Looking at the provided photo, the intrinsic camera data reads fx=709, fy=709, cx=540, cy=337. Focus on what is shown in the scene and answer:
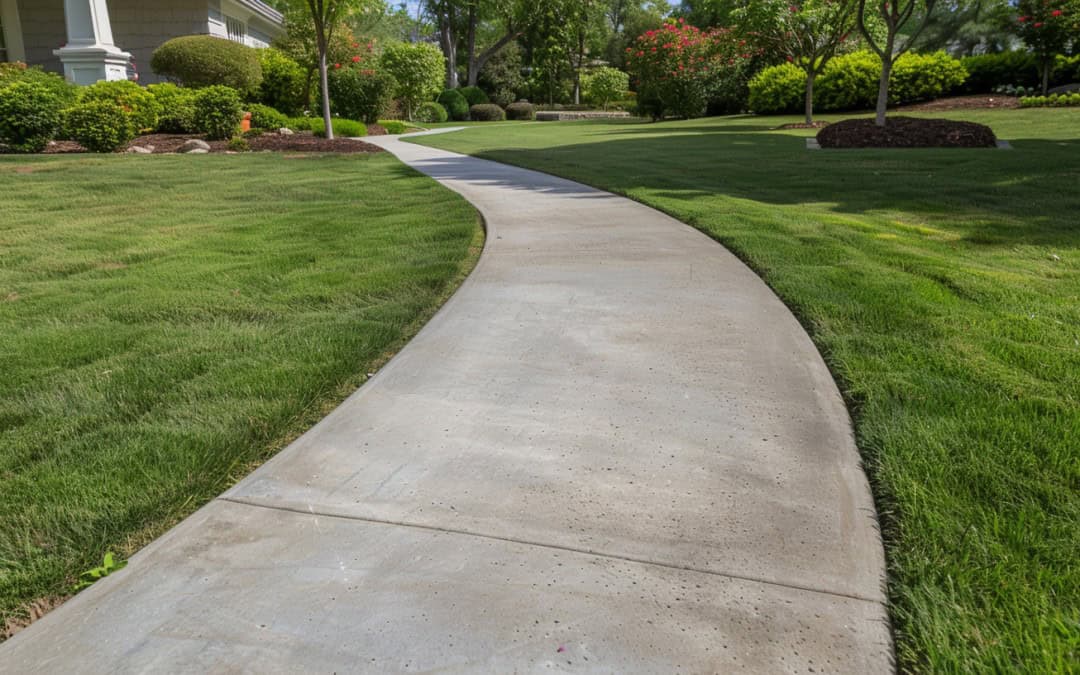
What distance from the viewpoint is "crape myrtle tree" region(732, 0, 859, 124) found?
19.0 m

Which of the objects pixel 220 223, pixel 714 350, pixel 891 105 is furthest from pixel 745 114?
pixel 714 350

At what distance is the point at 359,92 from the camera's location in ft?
79.1

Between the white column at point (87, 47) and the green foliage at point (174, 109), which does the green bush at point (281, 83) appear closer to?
the white column at point (87, 47)

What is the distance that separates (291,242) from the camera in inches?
258

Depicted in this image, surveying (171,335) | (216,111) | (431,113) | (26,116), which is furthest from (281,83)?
(171,335)

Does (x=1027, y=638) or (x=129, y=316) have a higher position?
(x=129, y=316)

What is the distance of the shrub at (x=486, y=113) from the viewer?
35.0 meters

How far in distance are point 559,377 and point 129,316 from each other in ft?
9.74

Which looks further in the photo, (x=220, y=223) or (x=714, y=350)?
(x=220, y=223)

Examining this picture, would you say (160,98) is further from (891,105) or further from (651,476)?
(891,105)

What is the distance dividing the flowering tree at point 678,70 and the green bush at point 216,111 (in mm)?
16892

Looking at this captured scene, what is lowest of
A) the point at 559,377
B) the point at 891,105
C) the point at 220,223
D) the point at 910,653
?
the point at 910,653

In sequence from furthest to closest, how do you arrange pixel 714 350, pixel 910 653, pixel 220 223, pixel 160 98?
pixel 160 98, pixel 220 223, pixel 714 350, pixel 910 653

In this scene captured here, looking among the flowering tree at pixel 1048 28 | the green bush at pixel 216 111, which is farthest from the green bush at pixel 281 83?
the flowering tree at pixel 1048 28
